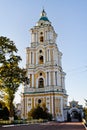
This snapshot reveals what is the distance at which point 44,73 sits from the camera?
64812 mm

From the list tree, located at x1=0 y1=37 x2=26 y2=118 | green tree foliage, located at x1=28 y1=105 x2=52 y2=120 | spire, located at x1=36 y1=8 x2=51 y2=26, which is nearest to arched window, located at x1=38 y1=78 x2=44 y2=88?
green tree foliage, located at x1=28 y1=105 x2=52 y2=120

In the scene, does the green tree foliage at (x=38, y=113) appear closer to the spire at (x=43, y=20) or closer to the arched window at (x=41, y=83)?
the arched window at (x=41, y=83)

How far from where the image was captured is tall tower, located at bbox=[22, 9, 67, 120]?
200 ft

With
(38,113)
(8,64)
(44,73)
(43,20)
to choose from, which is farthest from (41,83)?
(8,64)

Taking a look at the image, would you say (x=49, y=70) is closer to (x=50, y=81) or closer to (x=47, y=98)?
(x=50, y=81)

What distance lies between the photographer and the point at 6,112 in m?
54.0

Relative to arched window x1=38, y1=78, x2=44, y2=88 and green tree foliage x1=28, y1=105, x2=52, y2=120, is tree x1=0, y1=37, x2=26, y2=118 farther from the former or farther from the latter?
arched window x1=38, y1=78, x2=44, y2=88

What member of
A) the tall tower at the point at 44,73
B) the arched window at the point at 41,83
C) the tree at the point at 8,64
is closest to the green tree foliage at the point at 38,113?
the tall tower at the point at 44,73

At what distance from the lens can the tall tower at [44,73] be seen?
2405 inches

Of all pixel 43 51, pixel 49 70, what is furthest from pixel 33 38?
pixel 49 70

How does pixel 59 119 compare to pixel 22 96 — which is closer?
pixel 59 119

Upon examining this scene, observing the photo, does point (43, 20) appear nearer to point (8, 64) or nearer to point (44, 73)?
point (44, 73)

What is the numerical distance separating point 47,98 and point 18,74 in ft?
104

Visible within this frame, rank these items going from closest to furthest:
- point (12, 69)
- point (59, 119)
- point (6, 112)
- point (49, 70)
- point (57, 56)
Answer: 1. point (12, 69)
2. point (6, 112)
3. point (59, 119)
4. point (49, 70)
5. point (57, 56)
